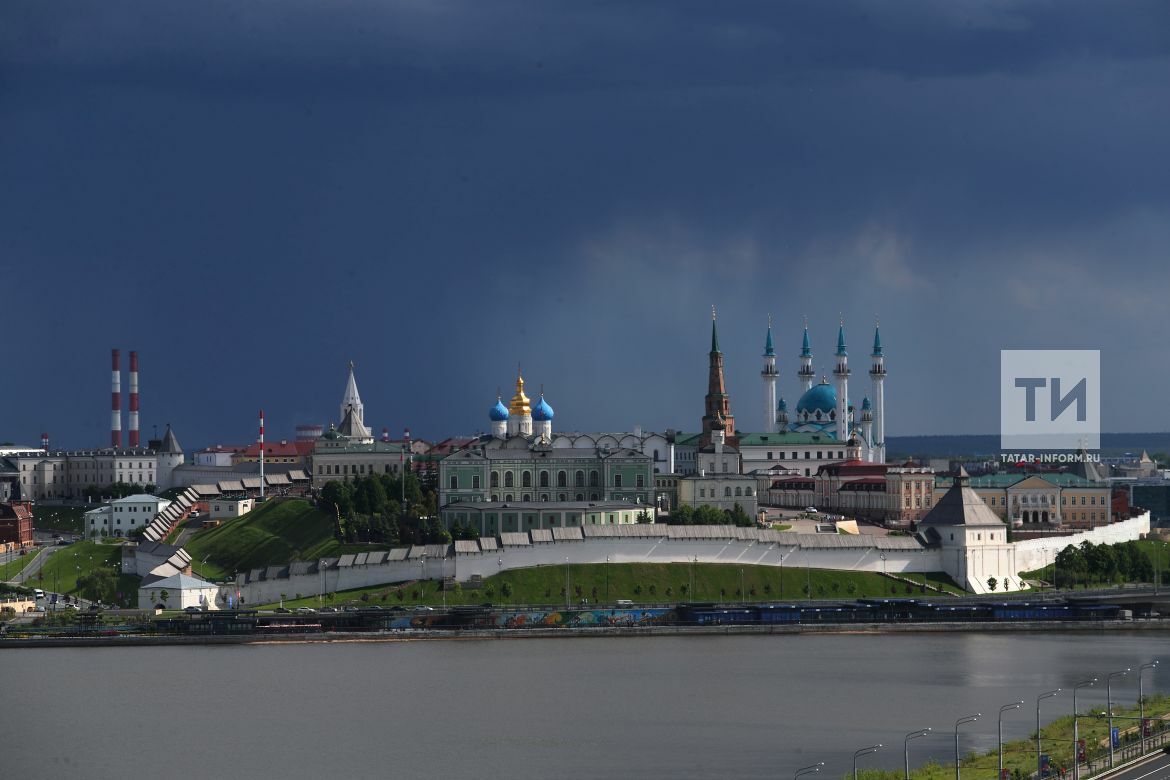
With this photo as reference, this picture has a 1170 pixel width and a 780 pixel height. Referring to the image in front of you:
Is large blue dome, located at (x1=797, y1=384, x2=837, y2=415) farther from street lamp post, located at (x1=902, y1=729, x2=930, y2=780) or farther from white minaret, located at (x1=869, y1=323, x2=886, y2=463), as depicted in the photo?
street lamp post, located at (x1=902, y1=729, x2=930, y2=780)

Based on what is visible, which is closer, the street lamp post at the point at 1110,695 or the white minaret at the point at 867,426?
the street lamp post at the point at 1110,695

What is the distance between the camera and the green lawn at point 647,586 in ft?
225

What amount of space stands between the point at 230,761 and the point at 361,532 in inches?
1449

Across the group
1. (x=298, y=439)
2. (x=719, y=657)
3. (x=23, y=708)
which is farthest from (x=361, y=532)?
(x=298, y=439)

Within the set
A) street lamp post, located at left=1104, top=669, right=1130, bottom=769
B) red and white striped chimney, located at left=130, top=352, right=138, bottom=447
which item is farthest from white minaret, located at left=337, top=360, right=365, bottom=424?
street lamp post, located at left=1104, top=669, right=1130, bottom=769

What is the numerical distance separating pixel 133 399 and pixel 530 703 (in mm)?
88886

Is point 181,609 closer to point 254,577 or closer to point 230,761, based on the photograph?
point 254,577

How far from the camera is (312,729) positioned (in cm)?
4369

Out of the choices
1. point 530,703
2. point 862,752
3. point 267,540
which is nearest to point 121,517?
point 267,540

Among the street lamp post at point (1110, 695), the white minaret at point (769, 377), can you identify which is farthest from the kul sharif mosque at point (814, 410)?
the street lamp post at point (1110, 695)

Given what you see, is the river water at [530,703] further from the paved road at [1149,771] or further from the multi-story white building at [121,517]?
the multi-story white building at [121,517]

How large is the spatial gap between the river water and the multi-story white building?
1407 inches

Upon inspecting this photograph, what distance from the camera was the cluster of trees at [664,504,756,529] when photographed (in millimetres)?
77938

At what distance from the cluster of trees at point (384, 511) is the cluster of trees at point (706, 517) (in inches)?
362
